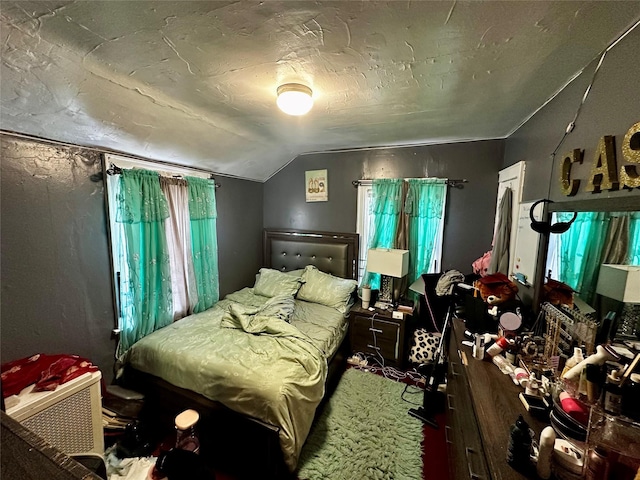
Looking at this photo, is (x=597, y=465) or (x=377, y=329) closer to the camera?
(x=597, y=465)

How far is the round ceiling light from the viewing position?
1527mm

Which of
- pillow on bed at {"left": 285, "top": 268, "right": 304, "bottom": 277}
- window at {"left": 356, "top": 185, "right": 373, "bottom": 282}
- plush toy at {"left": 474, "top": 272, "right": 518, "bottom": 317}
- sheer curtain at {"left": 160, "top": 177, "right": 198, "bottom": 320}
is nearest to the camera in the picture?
plush toy at {"left": 474, "top": 272, "right": 518, "bottom": 317}

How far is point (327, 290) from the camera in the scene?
304cm

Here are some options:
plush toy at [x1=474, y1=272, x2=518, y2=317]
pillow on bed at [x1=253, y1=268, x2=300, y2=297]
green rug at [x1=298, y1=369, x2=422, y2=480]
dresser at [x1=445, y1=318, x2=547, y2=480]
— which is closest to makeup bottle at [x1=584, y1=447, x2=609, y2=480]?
dresser at [x1=445, y1=318, x2=547, y2=480]

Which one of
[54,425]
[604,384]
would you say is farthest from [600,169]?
[54,425]

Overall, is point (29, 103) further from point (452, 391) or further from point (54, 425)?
point (452, 391)

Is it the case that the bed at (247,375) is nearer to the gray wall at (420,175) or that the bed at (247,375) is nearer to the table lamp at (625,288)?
the gray wall at (420,175)

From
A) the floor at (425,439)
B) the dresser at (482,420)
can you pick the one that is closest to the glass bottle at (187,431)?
the floor at (425,439)

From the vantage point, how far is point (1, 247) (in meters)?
1.53

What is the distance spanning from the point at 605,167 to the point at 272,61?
1574 mm

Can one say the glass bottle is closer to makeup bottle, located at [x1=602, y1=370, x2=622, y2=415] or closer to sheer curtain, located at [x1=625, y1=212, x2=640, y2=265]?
makeup bottle, located at [x1=602, y1=370, x2=622, y2=415]

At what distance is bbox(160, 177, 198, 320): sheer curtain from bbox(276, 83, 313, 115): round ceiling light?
1.49m

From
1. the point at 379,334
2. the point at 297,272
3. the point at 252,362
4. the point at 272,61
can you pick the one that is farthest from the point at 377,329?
the point at 272,61

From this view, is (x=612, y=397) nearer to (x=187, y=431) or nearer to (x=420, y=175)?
(x=187, y=431)
